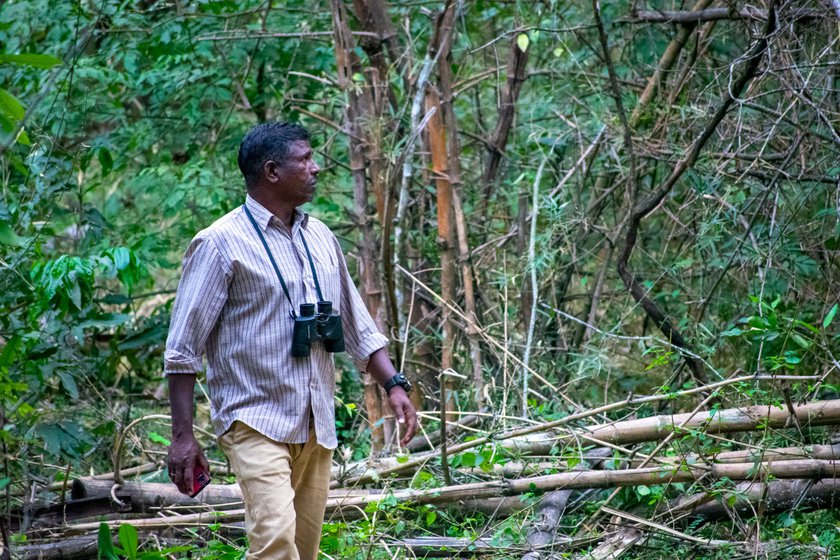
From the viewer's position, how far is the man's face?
3.39 metres

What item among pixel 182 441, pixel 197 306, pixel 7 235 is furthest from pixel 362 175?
pixel 7 235

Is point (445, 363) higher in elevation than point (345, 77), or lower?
lower

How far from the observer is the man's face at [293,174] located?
3393 mm

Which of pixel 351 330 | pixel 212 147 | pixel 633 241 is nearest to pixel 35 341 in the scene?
pixel 351 330

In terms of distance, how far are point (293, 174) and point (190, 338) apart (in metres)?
0.68

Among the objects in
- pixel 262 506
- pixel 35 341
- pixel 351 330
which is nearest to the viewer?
pixel 262 506

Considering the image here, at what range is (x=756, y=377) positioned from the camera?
4.14m

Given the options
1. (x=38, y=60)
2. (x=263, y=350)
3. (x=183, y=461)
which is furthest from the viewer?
(x=263, y=350)

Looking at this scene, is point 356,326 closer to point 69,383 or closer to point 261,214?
point 261,214

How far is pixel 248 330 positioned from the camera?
10.8ft

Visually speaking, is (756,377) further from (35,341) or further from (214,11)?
(214,11)

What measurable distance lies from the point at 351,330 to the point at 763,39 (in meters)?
2.35

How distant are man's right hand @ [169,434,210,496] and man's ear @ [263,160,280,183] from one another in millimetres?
927

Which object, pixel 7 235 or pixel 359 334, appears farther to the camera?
pixel 359 334
